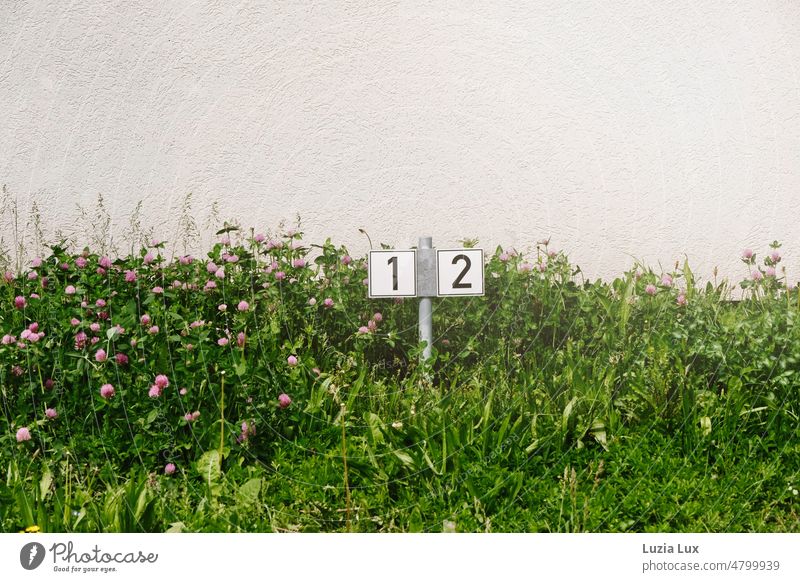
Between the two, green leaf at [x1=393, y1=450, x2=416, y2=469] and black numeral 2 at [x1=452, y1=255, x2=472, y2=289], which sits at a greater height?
black numeral 2 at [x1=452, y1=255, x2=472, y2=289]

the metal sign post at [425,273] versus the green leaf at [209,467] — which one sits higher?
the metal sign post at [425,273]

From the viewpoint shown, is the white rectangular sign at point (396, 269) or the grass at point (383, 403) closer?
the grass at point (383, 403)

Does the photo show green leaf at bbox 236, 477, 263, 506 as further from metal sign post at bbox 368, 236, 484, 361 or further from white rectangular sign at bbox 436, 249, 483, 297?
white rectangular sign at bbox 436, 249, 483, 297

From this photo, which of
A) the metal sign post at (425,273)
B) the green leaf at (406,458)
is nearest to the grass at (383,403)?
the green leaf at (406,458)

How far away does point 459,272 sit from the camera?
2.45 m

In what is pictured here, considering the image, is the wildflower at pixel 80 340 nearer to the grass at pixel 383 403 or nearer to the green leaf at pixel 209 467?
the grass at pixel 383 403

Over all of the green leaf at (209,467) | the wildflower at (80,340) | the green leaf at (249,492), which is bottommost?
the green leaf at (249,492)

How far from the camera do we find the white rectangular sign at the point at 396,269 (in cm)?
244

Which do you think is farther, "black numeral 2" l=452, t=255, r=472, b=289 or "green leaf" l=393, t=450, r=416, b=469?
"black numeral 2" l=452, t=255, r=472, b=289

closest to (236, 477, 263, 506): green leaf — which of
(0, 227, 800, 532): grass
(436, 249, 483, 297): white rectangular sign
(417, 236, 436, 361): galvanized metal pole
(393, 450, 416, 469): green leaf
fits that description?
(0, 227, 800, 532): grass

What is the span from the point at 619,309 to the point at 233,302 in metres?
1.41

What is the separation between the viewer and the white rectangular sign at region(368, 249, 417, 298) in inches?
96.0

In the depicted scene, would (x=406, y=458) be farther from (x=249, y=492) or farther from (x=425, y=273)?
(x=425, y=273)

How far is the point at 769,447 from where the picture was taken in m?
Answer: 2.30
